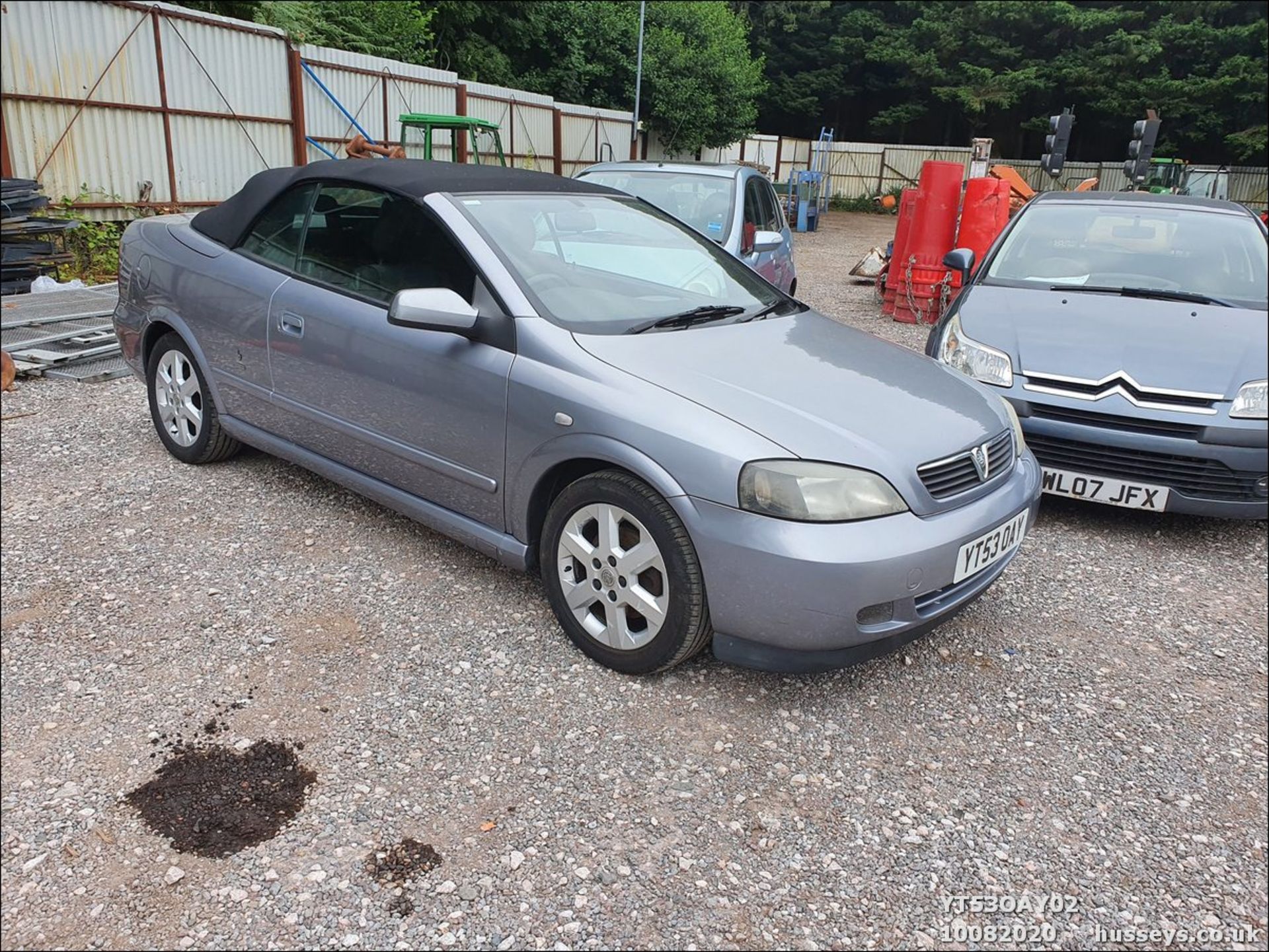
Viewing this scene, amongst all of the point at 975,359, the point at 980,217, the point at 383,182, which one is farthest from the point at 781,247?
the point at 383,182

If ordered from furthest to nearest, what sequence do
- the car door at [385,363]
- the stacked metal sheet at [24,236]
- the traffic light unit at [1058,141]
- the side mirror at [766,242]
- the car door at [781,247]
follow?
the traffic light unit at [1058,141]
the stacked metal sheet at [24,236]
the car door at [781,247]
the side mirror at [766,242]
the car door at [385,363]

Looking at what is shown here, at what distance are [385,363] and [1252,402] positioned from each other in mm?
3411

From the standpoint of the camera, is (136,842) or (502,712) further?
(502,712)

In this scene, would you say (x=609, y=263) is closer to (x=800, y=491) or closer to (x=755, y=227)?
(x=800, y=491)

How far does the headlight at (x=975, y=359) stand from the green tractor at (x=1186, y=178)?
839 inches

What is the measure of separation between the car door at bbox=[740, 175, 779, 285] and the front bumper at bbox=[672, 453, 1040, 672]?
14.4 ft

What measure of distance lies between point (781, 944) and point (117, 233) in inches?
438

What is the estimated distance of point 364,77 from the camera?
48.8 ft

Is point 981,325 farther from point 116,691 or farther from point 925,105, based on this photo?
point 925,105

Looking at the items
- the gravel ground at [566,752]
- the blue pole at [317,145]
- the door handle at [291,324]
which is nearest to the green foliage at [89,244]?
the blue pole at [317,145]

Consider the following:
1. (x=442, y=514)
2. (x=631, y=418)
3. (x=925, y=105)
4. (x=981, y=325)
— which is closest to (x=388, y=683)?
(x=442, y=514)

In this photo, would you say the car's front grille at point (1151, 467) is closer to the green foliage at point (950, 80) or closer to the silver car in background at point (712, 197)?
the silver car in background at point (712, 197)

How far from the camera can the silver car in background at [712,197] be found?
23.0ft

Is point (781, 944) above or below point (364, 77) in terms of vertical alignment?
below
